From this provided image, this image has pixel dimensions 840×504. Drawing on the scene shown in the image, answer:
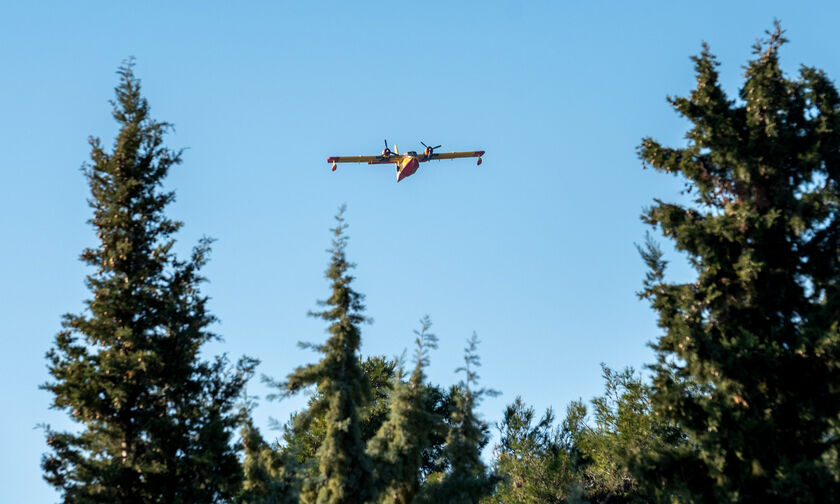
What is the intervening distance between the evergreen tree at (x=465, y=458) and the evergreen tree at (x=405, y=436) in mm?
714

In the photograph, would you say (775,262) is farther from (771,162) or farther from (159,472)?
(159,472)

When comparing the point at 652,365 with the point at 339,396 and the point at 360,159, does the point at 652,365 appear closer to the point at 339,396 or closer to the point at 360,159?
the point at 339,396

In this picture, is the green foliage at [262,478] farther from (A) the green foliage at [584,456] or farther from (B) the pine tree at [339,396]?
(A) the green foliage at [584,456]

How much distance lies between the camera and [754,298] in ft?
72.9

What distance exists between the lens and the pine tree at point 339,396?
2238 centimetres

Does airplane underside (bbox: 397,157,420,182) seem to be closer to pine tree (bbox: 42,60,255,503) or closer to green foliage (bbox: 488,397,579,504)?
green foliage (bbox: 488,397,579,504)

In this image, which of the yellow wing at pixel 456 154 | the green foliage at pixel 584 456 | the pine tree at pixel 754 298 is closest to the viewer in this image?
the pine tree at pixel 754 298

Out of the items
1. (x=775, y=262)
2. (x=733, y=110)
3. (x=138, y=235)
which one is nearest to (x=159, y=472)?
(x=138, y=235)

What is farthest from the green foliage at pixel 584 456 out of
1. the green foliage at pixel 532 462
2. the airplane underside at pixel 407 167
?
the airplane underside at pixel 407 167

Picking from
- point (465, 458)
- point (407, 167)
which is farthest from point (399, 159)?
point (465, 458)

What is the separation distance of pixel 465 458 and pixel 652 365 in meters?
6.74

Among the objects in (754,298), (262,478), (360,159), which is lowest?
(262,478)

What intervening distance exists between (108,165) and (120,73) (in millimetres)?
3623

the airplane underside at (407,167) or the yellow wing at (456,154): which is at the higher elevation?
the yellow wing at (456,154)
